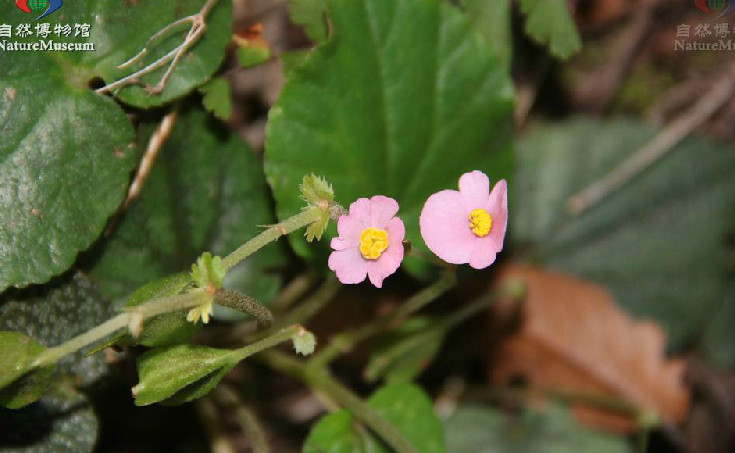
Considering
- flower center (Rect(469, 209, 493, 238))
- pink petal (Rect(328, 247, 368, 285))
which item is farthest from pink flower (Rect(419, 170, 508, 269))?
pink petal (Rect(328, 247, 368, 285))

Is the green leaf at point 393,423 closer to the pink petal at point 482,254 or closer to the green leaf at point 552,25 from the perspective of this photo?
the pink petal at point 482,254

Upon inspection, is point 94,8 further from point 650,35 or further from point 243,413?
point 650,35

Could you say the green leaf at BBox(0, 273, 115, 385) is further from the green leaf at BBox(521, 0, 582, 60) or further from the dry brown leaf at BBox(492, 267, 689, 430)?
the dry brown leaf at BBox(492, 267, 689, 430)

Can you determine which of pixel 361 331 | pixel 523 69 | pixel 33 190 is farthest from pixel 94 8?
pixel 523 69

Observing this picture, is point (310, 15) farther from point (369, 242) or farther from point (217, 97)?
point (369, 242)

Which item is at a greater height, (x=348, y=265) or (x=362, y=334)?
(x=348, y=265)

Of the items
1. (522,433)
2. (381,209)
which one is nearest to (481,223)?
(381,209)
